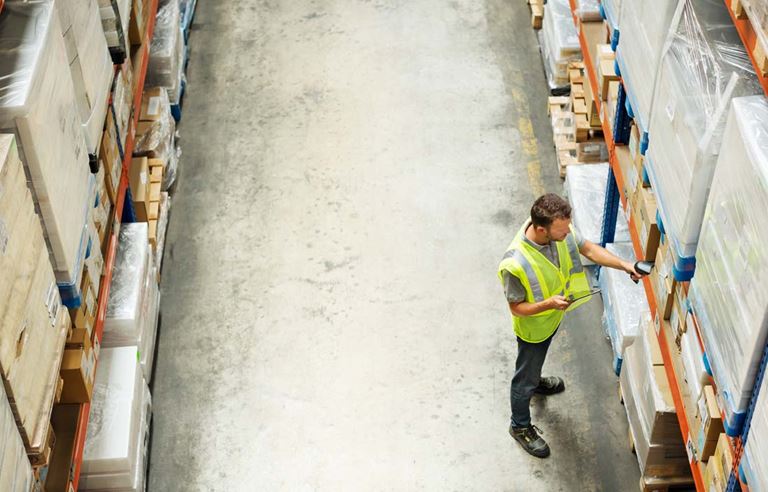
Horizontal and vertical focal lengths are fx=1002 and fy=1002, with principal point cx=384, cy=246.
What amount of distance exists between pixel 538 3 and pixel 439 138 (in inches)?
84.8

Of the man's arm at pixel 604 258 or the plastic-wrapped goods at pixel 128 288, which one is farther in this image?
the plastic-wrapped goods at pixel 128 288

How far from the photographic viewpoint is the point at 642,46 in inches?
233

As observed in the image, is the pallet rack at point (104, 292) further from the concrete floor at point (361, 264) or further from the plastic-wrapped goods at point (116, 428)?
the concrete floor at point (361, 264)

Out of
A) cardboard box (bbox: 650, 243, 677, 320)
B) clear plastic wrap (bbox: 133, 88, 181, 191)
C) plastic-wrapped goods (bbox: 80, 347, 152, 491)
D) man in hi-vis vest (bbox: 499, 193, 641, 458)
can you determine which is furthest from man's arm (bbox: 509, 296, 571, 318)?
clear plastic wrap (bbox: 133, 88, 181, 191)

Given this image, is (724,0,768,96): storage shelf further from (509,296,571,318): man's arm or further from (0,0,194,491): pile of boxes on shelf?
(0,0,194,491): pile of boxes on shelf

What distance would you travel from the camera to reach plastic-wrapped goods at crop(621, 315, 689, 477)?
6.01m

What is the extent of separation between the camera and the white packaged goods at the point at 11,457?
13.8 feet

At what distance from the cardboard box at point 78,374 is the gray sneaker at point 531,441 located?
2902 mm

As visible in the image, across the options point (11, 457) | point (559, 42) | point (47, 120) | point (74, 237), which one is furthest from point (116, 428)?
point (559, 42)

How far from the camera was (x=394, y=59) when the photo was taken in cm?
1065

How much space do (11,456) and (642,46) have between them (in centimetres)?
409

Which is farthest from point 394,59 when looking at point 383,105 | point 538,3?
point 538,3

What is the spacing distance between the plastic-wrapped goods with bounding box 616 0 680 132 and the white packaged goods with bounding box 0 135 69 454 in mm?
3420

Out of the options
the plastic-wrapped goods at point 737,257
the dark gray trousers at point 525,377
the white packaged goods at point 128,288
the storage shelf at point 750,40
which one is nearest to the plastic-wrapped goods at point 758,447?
the plastic-wrapped goods at point 737,257
